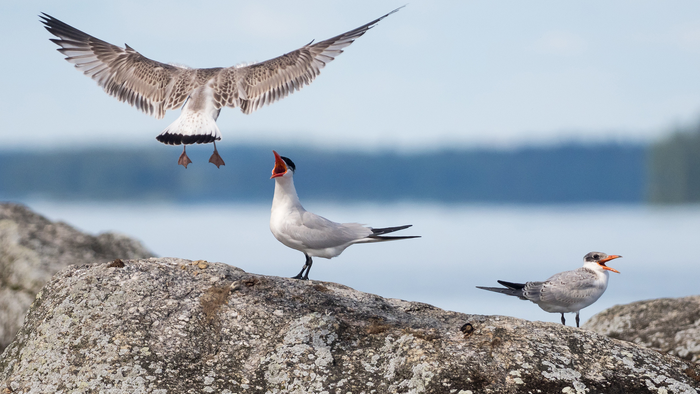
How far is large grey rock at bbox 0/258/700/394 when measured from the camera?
4949mm

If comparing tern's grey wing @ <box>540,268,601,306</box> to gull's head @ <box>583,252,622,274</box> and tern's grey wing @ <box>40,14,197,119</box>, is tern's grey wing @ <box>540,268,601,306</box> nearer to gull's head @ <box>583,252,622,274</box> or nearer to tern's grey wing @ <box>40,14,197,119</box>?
gull's head @ <box>583,252,622,274</box>

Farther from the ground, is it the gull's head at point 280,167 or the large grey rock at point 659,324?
the gull's head at point 280,167

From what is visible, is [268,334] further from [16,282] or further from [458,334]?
[16,282]

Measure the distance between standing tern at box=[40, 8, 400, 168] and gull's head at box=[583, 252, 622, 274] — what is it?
14.2ft

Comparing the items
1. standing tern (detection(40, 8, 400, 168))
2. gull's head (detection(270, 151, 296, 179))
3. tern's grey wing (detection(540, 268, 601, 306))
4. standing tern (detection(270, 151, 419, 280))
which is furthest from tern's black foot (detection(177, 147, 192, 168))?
tern's grey wing (detection(540, 268, 601, 306))

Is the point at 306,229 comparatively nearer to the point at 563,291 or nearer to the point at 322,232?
the point at 322,232

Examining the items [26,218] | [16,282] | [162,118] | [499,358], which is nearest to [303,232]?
[162,118]

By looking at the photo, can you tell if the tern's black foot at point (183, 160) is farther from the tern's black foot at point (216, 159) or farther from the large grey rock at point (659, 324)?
the large grey rock at point (659, 324)

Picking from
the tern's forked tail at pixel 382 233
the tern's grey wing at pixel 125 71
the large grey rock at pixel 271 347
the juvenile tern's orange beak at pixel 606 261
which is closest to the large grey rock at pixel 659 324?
the juvenile tern's orange beak at pixel 606 261

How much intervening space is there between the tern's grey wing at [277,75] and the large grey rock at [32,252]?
6.17 metres

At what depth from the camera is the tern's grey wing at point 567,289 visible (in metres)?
7.08

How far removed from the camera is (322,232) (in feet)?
19.9

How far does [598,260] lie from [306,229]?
12.8 ft

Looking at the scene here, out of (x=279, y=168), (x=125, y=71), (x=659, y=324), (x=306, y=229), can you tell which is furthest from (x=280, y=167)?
(x=659, y=324)
